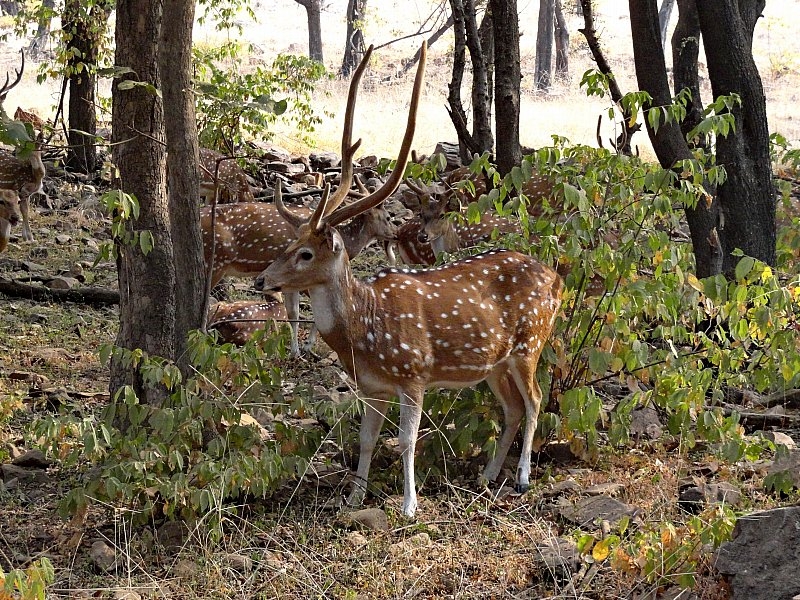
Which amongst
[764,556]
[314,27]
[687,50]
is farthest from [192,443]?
[314,27]

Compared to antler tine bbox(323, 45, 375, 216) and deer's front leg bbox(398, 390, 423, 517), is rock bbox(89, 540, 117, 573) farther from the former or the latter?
antler tine bbox(323, 45, 375, 216)

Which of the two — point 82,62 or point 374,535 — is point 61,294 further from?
point 374,535

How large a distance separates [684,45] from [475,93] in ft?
6.82

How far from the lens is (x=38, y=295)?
10812mm

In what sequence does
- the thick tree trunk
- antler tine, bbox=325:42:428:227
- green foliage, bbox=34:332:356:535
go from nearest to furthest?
green foliage, bbox=34:332:356:535 < antler tine, bbox=325:42:428:227 < the thick tree trunk

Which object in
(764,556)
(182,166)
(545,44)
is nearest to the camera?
(764,556)

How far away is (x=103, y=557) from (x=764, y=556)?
10.3ft

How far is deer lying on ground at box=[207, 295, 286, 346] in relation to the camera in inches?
384

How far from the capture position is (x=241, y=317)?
1001 cm

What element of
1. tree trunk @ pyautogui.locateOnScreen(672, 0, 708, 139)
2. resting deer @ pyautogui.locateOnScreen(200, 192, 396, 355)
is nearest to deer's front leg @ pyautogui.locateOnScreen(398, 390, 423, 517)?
resting deer @ pyautogui.locateOnScreen(200, 192, 396, 355)

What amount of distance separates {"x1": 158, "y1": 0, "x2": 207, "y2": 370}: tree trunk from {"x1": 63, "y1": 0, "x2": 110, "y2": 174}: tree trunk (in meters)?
5.80

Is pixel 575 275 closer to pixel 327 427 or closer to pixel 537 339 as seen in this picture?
pixel 537 339

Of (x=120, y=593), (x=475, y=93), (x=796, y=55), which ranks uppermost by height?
(x=796, y=55)

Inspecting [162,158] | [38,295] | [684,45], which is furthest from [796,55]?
[162,158]
